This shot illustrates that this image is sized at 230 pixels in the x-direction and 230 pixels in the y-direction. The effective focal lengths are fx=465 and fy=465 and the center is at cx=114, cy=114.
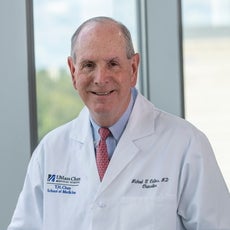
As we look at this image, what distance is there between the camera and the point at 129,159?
4.12ft

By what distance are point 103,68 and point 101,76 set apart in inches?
0.8

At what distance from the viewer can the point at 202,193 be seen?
45.4 inches

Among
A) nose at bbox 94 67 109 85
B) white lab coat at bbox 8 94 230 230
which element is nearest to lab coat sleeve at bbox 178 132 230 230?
white lab coat at bbox 8 94 230 230

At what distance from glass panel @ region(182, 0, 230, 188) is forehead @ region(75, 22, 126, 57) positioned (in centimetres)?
75

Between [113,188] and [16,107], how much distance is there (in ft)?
1.95

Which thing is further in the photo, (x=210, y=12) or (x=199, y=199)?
(x=210, y=12)

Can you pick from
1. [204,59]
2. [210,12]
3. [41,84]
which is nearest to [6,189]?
[41,84]

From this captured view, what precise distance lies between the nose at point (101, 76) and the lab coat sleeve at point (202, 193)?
280 mm

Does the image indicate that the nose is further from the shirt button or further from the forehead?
the shirt button

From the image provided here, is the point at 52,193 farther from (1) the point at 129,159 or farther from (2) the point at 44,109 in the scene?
(2) the point at 44,109

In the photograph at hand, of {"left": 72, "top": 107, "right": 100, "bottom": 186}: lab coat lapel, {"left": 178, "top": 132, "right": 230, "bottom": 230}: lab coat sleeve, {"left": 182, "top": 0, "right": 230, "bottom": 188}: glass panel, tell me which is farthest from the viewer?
{"left": 182, "top": 0, "right": 230, "bottom": 188}: glass panel

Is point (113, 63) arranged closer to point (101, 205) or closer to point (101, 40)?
point (101, 40)

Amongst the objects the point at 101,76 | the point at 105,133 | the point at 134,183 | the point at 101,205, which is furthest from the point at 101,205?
the point at 101,76

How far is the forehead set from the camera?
1.19 m
